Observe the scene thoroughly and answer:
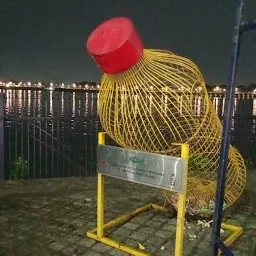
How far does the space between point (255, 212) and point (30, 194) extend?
12.5ft

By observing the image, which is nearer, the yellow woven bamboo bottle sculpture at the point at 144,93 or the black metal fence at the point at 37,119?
the yellow woven bamboo bottle sculpture at the point at 144,93

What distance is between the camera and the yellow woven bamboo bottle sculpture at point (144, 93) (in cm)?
325

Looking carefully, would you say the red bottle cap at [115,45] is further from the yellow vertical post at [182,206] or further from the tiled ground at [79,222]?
the tiled ground at [79,222]

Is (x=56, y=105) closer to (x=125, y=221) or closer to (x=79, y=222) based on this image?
(x=79, y=222)

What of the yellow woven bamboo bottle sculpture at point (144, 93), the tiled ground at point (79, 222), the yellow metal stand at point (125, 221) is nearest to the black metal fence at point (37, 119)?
the tiled ground at point (79, 222)

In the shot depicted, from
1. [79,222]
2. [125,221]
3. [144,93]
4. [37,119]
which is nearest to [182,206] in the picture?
[144,93]

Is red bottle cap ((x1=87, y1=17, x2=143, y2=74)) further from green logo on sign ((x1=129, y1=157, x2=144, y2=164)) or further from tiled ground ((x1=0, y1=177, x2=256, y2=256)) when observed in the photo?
tiled ground ((x1=0, y1=177, x2=256, y2=256))

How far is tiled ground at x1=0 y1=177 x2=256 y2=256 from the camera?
413 centimetres

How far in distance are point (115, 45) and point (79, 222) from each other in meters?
2.79

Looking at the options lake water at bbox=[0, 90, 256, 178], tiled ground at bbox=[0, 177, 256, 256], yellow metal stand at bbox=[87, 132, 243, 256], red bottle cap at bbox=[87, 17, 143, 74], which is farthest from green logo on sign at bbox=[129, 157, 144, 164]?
lake water at bbox=[0, 90, 256, 178]

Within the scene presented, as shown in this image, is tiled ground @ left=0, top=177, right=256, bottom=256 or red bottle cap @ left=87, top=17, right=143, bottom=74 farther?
tiled ground @ left=0, top=177, right=256, bottom=256

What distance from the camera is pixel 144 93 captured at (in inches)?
133

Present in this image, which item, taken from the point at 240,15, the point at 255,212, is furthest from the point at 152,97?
the point at 255,212

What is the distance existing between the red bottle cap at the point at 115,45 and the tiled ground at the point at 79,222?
2.17 metres
